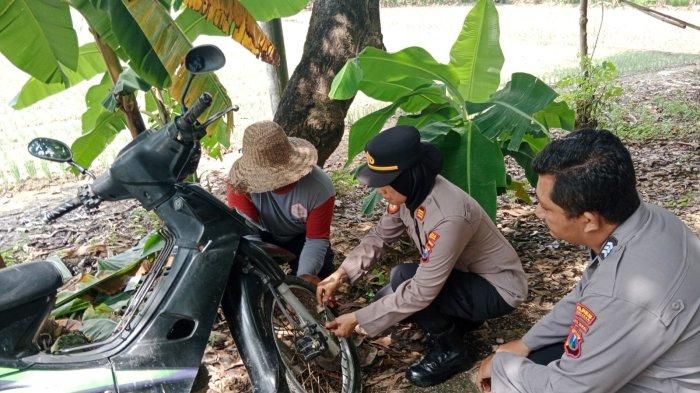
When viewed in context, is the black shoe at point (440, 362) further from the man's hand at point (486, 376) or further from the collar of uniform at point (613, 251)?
the collar of uniform at point (613, 251)

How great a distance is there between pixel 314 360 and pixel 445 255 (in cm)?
79

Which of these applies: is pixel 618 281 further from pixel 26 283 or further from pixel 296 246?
pixel 296 246

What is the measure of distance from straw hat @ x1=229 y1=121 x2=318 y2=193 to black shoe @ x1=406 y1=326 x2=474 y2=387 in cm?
101

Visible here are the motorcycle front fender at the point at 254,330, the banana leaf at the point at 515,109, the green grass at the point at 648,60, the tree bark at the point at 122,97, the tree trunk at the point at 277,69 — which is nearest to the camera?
the motorcycle front fender at the point at 254,330

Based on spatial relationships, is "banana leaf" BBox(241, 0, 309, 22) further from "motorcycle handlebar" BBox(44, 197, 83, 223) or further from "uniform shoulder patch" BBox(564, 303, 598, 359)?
"uniform shoulder patch" BBox(564, 303, 598, 359)

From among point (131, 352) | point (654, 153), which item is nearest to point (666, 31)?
point (654, 153)

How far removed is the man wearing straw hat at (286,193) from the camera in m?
2.73

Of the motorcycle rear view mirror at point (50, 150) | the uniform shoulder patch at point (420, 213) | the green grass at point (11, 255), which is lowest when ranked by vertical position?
the green grass at point (11, 255)

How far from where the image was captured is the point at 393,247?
380cm

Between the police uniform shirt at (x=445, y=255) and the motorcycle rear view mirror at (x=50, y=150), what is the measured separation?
4.21 ft

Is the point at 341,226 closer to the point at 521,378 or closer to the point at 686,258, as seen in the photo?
the point at 521,378

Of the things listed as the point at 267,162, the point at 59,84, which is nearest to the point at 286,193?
the point at 267,162

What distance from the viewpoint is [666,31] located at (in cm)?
1535

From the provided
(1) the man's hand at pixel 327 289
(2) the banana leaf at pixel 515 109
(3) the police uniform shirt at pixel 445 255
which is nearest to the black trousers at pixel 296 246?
(1) the man's hand at pixel 327 289
